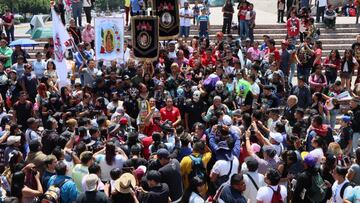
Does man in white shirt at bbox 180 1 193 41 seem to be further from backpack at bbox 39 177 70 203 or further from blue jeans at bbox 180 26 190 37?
backpack at bbox 39 177 70 203

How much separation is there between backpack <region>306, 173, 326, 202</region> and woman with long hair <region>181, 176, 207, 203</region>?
55.6 inches

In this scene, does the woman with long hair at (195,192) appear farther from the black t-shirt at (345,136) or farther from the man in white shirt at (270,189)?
the black t-shirt at (345,136)

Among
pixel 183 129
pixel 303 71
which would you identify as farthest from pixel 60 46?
pixel 303 71

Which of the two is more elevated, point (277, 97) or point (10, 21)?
point (10, 21)

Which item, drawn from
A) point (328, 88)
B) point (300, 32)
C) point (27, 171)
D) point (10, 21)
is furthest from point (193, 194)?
point (10, 21)

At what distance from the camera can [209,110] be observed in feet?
36.6

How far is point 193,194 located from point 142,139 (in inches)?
102

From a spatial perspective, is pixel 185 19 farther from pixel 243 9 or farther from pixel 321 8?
pixel 321 8

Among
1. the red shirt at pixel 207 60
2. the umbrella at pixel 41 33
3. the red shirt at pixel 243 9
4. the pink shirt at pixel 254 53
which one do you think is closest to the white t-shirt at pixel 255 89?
the red shirt at pixel 207 60

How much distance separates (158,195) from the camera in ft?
22.9

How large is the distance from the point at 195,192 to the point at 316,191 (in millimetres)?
1607

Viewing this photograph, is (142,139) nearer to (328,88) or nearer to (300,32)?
(328,88)

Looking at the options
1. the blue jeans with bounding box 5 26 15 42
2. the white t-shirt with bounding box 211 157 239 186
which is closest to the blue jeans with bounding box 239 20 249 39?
the blue jeans with bounding box 5 26 15 42

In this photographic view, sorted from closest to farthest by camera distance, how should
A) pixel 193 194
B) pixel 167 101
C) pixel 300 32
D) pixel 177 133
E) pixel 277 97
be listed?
pixel 193 194
pixel 177 133
pixel 167 101
pixel 277 97
pixel 300 32
